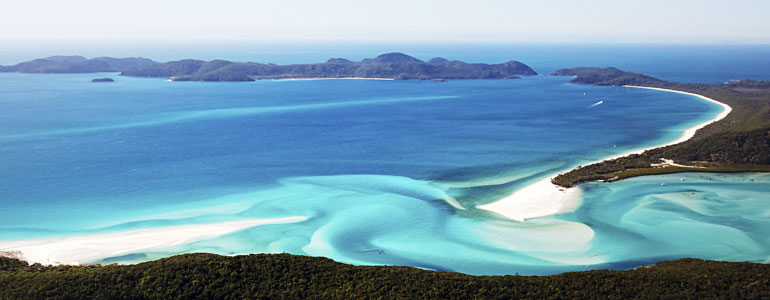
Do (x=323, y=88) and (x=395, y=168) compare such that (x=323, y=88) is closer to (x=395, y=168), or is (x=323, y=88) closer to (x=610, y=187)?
(x=395, y=168)

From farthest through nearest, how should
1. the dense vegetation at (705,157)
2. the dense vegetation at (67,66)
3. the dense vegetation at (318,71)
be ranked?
the dense vegetation at (67,66) < the dense vegetation at (318,71) < the dense vegetation at (705,157)

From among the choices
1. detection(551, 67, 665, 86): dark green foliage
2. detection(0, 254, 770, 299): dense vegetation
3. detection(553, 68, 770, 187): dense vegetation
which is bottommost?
detection(0, 254, 770, 299): dense vegetation

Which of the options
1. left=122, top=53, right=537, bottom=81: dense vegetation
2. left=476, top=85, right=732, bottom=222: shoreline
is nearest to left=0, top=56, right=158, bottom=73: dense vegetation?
left=122, top=53, right=537, bottom=81: dense vegetation

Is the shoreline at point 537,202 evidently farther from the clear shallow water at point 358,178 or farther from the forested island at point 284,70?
the forested island at point 284,70

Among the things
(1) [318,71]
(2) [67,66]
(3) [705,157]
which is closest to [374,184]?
(3) [705,157]

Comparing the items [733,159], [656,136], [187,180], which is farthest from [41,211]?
[656,136]

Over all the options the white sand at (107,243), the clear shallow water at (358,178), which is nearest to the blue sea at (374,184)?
the clear shallow water at (358,178)

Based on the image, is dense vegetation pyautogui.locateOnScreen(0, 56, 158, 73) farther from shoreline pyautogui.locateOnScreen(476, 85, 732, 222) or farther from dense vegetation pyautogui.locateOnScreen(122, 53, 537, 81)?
shoreline pyautogui.locateOnScreen(476, 85, 732, 222)
